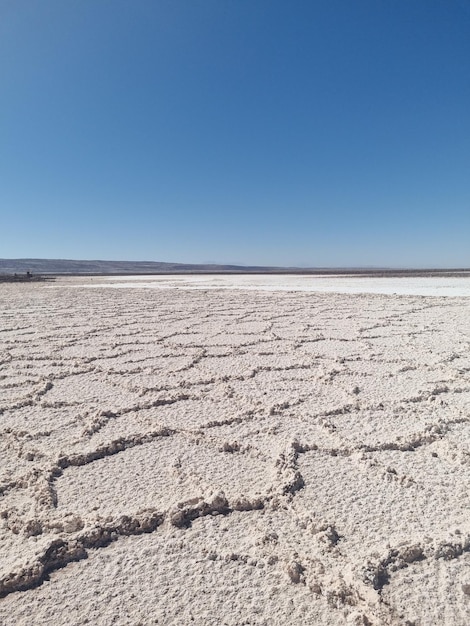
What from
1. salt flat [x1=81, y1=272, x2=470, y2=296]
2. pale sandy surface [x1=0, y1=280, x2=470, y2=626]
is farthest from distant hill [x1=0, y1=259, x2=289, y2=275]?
pale sandy surface [x1=0, y1=280, x2=470, y2=626]

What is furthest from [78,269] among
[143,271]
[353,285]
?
[353,285]

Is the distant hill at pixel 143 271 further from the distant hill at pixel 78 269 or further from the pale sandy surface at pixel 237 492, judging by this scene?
the pale sandy surface at pixel 237 492

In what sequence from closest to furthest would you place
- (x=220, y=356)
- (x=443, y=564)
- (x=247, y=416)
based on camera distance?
(x=443, y=564), (x=247, y=416), (x=220, y=356)

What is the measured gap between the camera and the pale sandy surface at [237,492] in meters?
0.81

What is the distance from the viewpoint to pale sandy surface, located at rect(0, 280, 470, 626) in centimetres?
81

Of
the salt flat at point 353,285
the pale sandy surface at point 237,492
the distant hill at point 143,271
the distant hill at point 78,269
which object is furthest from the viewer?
the distant hill at point 78,269

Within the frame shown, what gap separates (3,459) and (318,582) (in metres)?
1.09

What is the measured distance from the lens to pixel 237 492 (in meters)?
1.16

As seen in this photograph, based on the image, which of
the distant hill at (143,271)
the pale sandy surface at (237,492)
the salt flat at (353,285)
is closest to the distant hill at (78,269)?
the distant hill at (143,271)

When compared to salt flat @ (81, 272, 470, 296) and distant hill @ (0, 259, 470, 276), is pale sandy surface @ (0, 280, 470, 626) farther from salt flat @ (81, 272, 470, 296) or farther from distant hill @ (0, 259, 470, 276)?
distant hill @ (0, 259, 470, 276)

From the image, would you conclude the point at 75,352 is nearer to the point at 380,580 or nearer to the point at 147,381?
the point at 147,381

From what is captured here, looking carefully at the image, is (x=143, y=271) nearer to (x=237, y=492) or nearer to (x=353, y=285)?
(x=353, y=285)

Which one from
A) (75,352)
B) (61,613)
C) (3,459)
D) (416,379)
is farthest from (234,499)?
(75,352)

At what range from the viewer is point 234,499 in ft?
3.67
